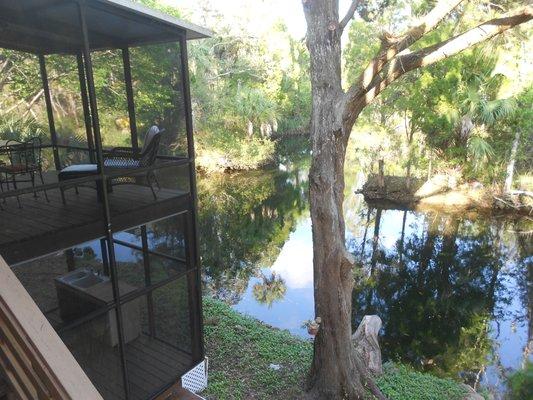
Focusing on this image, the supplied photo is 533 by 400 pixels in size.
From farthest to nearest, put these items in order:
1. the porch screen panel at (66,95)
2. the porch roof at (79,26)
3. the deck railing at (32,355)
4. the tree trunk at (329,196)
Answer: the porch screen panel at (66,95)
the tree trunk at (329,196)
the porch roof at (79,26)
the deck railing at (32,355)

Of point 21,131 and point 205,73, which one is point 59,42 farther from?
point 205,73

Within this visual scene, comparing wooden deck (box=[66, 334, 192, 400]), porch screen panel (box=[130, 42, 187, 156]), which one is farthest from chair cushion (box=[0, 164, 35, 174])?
porch screen panel (box=[130, 42, 187, 156])

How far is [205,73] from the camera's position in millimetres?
19891

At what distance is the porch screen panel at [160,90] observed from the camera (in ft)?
35.1

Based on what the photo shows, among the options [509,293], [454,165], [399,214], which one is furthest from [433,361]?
[454,165]

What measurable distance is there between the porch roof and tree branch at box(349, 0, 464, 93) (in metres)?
1.83

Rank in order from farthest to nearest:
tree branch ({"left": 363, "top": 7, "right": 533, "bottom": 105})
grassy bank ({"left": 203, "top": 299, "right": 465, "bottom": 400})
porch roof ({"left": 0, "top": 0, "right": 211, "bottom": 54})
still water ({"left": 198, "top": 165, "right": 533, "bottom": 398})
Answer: still water ({"left": 198, "top": 165, "right": 533, "bottom": 398}) < grassy bank ({"left": 203, "top": 299, "right": 465, "bottom": 400}) < tree branch ({"left": 363, "top": 7, "right": 533, "bottom": 105}) < porch roof ({"left": 0, "top": 0, "right": 211, "bottom": 54})

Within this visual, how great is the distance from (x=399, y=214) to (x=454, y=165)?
280 cm

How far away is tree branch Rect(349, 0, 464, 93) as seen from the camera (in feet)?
13.8

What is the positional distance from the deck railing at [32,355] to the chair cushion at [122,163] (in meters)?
3.16

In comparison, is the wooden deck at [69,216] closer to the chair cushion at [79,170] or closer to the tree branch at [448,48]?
the chair cushion at [79,170]

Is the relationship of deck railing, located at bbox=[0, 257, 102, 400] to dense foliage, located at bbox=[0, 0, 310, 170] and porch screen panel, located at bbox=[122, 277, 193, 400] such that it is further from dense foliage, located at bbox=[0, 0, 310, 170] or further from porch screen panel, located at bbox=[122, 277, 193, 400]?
dense foliage, located at bbox=[0, 0, 310, 170]

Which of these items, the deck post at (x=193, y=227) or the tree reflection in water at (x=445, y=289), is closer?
the deck post at (x=193, y=227)

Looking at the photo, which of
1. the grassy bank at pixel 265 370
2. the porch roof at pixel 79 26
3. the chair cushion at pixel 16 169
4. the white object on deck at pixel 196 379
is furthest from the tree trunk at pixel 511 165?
the chair cushion at pixel 16 169
